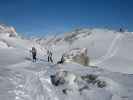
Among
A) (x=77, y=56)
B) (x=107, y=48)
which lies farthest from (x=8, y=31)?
(x=77, y=56)

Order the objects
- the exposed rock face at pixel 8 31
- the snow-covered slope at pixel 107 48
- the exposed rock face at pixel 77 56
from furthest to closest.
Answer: the exposed rock face at pixel 8 31 < the snow-covered slope at pixel 107 48 < the exposed rock face at pixel 77 56

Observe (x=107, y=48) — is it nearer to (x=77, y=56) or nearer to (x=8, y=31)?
(x=8, y=31)

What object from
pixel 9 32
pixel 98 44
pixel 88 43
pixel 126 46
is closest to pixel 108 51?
pixel 126 46

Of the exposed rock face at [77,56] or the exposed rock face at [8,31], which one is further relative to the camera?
the exposed rock face at [8,31]

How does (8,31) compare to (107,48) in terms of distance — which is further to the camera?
(8,31)

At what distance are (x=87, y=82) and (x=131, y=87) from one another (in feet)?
10.6

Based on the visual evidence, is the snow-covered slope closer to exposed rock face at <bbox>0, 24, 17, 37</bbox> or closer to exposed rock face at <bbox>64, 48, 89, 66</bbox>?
exposed rock face at <bbox>64, 48, 89, 66</bbox>

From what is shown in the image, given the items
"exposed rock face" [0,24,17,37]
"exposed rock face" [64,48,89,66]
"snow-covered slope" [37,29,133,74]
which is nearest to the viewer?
"exposed rock face" [64,48,89,66]

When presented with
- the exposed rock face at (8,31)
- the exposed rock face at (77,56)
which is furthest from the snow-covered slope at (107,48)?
the exposed rock face at (8,31)

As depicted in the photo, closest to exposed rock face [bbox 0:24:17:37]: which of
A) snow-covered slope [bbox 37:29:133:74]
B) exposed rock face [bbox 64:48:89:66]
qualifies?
snow-covered slope [bbox 37:29:133:74]

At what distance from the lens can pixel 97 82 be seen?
1891cm

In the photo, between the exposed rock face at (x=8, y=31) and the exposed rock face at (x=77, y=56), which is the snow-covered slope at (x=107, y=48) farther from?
the exposed rock face at (x=8, y=31)

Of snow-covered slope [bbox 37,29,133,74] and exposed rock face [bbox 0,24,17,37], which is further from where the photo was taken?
exposed rock face [bbox 0,24,17,37]

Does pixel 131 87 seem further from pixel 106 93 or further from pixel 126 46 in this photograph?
pixel 126 46
